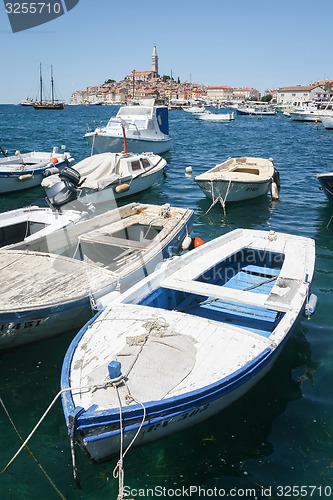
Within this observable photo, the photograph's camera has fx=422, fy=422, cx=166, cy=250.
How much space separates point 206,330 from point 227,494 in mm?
2131

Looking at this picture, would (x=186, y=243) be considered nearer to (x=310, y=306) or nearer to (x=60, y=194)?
(x=60, y=194)

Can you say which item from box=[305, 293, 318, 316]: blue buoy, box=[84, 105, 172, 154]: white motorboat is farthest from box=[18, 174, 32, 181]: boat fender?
box=[305, 293, 318, 316]: blue buoy

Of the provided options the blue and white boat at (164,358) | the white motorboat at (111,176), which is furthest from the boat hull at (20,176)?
the blue and white boat at (164,358)

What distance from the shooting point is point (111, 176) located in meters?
18.2

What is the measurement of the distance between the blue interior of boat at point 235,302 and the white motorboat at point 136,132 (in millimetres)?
18736

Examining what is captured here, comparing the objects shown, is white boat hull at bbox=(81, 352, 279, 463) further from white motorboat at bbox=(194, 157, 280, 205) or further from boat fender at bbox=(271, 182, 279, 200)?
boat fender at bbox=(271, 182, 279, 200)

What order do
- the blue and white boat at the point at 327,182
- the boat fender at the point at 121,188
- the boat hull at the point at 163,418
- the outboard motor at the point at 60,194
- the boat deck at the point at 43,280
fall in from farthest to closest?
1. the boat fender at the point at 121,188
2. the blue and white boat at the point at 327,182
3. the outboard motor at the point at 60,194
4. the boat deck at the point at 43,280
5. the boat hull at the point at 163,418

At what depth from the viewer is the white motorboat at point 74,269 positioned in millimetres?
7516

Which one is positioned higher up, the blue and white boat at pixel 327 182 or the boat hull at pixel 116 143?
the boat hull at pixel 116 143

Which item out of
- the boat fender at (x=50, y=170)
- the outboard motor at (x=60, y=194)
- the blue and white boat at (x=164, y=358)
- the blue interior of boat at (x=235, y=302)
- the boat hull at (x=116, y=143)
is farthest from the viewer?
the boat hull at (x=116, y=143)

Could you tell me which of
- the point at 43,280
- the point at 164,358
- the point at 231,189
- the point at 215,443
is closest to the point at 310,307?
the point at 215,443

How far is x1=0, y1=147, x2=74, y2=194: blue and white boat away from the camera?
749 inches

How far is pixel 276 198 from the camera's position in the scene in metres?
19.3

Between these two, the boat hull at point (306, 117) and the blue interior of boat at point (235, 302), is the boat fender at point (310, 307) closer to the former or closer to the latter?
the blue interior of boat at point (235, 302)
